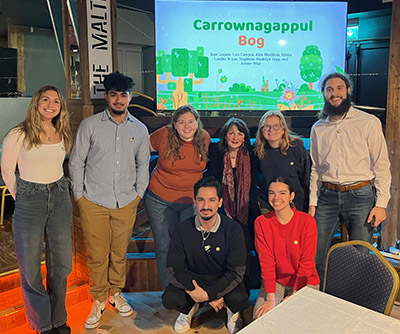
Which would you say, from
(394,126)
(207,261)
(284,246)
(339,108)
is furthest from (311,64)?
(207,261)

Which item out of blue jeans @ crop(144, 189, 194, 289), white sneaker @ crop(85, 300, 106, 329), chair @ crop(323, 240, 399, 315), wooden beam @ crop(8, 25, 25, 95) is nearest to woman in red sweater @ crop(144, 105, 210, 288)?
blue jeans @ crop(144, 189, 194, 289)

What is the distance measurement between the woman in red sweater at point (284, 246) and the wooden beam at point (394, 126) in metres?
1.29

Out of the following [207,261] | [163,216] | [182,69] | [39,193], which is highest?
[182,69]

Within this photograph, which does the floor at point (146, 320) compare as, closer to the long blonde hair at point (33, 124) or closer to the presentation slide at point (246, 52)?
the long blonde hair at point (33, 124)

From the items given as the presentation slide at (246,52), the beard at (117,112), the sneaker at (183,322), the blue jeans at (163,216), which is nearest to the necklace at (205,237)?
the blue jeans at (163,216)

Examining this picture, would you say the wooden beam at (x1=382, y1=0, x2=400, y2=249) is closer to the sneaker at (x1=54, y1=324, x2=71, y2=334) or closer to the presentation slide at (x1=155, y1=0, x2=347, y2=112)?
the presentation slide at (x1=155, y1=0, x2=347, y2=112)

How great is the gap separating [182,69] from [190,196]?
58.2 inches

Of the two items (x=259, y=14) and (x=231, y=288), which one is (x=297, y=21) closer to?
(x=259, y=14)

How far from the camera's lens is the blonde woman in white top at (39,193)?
2.25 meters

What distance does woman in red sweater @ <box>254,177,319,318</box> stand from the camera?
2369mm

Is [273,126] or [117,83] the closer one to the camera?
[117,83]

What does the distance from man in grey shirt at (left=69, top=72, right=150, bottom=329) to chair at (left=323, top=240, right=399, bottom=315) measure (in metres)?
1.30

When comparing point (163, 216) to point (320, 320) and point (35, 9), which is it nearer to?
point (320, 320)

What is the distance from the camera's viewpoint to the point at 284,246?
2418mm
